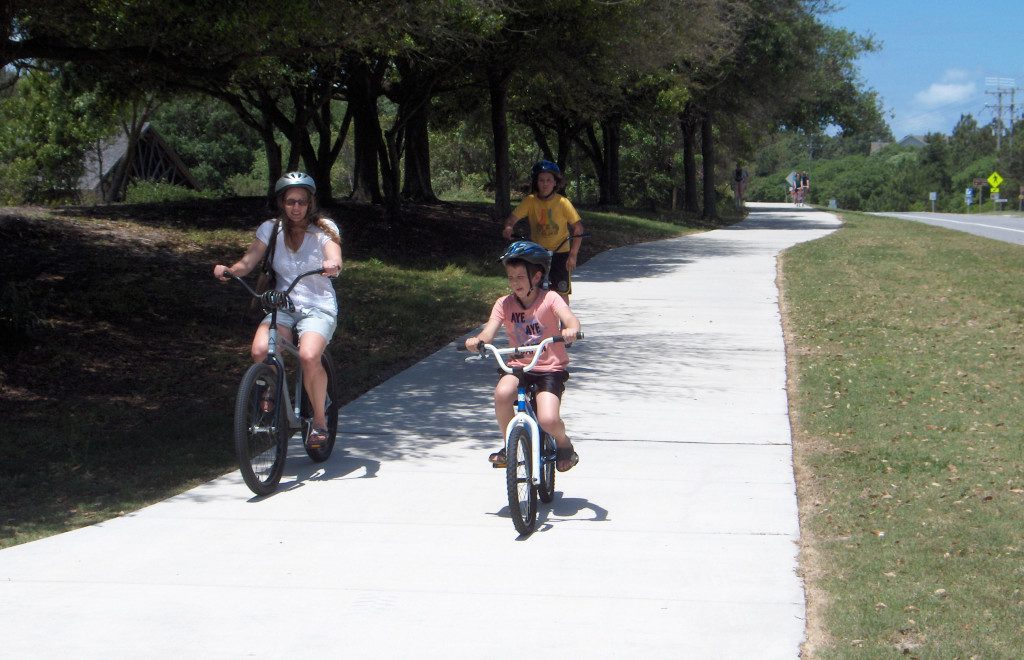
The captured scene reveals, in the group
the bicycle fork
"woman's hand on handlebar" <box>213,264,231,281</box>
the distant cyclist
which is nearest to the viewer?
the bicycle fork

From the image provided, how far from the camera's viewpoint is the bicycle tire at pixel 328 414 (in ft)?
22.9

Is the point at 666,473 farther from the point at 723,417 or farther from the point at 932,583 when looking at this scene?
the point at 932,583

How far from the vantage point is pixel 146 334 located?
36.9ft

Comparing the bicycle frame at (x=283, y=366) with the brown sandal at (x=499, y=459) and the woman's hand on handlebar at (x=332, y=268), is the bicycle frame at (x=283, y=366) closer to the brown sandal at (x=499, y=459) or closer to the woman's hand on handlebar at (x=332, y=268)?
the woman's hand on handlebar at (x=332, y=268)

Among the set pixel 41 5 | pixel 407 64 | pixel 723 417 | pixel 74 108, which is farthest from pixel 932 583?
pixel 74 108

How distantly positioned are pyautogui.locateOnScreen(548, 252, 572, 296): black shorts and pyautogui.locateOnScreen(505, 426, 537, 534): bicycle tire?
4.60 metres

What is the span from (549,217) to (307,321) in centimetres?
363

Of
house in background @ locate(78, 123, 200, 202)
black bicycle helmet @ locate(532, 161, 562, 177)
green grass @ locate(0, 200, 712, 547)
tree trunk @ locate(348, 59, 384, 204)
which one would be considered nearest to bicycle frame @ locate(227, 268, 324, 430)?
green grass @ locate(0, 200, 712, 547)

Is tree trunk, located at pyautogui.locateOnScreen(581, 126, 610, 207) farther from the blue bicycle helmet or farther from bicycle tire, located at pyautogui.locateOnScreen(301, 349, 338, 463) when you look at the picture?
the blue bicycle helmet

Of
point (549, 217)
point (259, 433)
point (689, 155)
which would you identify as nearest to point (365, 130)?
point (549, 217)

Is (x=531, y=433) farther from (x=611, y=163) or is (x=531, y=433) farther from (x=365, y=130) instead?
(x=611, y=163)

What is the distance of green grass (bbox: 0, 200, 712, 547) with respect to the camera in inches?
276

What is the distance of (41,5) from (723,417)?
23.2 ft

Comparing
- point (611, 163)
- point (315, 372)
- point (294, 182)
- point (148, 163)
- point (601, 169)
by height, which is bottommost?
point (315, 372)
